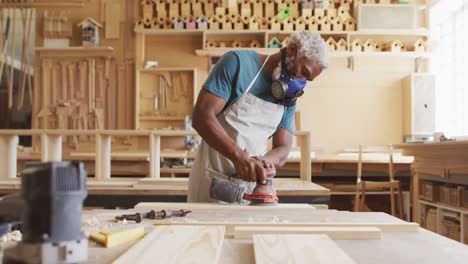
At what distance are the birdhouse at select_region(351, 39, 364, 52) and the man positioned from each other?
17.8ft

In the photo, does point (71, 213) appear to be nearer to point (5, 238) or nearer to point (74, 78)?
point (5, 238)

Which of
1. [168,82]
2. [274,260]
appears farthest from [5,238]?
[168,82]

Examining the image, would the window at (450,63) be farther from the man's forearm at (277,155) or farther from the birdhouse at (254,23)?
the man's forearm at (277,155)

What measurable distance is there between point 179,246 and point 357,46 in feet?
24.1

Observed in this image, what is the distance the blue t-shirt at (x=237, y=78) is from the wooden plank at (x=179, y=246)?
4.39 ft

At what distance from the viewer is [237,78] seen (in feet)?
9.10

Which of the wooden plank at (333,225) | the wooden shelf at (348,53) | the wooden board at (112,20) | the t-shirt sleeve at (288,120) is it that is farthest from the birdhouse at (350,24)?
the wooden plank at (333,225)

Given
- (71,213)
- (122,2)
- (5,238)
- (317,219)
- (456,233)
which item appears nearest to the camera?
(71,213)

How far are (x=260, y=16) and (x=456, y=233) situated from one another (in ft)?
16.6

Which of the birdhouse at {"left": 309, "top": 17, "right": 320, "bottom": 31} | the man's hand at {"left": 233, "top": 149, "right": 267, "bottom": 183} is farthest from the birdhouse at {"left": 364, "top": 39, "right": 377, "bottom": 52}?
the man's hand at {"left": 233, "top": 149, "right": 267, "bottom": 183}

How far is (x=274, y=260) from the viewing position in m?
1.08

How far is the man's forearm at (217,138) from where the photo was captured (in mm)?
2594

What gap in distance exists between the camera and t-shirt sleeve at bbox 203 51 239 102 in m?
2.70

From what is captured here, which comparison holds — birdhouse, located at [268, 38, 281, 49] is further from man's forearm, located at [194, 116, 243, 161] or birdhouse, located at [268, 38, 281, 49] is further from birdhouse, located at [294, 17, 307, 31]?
man's forearm, located at [194, 116, 243, 161]
